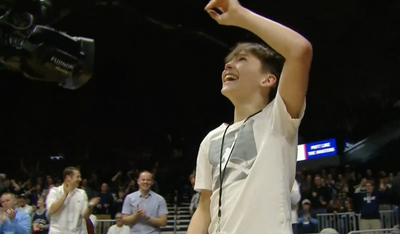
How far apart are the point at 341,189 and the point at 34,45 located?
26.4 feet

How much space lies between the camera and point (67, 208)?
505 cm

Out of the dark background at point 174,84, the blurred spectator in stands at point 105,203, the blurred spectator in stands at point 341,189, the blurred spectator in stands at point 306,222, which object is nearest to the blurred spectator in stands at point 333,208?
the blurred spectator in stands at point 341,189

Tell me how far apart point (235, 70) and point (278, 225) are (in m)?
0.59

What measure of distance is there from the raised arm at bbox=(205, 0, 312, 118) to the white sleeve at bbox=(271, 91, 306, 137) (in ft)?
0.05

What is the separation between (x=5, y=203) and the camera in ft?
18.4

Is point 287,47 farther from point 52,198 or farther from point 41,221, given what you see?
point 41,221

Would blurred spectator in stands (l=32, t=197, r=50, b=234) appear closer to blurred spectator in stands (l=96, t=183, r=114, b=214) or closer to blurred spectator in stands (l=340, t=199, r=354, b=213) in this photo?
blurred spectator in stands (l=96, t=183, r=114, b=214)

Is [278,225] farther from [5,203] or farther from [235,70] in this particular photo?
[5,203]

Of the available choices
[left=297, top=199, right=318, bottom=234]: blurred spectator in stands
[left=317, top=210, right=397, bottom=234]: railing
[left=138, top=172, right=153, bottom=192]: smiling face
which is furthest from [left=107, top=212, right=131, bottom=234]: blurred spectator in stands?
[left=317, top=210, right=397, bottom=234]: railing

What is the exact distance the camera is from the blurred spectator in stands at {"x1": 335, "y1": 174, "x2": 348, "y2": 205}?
10.2 metres

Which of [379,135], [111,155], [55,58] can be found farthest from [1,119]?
[379,135]

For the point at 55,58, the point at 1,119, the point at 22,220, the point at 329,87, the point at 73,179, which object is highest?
the point at 329,87

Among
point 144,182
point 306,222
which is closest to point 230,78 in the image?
point 144,182

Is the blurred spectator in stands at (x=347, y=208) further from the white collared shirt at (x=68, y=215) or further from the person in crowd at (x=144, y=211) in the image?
the white collared shirt at (x=68, y=215)
